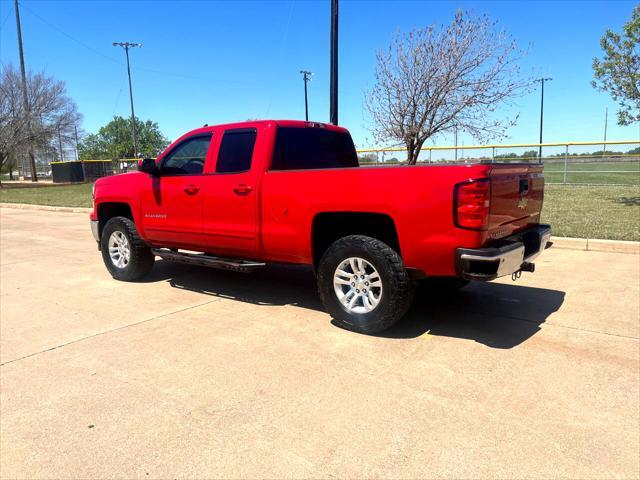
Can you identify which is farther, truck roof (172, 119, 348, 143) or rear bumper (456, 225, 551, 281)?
truck roof (172, 119, 348, 143)

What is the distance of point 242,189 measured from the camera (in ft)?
16.7

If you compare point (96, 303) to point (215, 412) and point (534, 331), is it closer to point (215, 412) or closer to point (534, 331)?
point (215, 412)

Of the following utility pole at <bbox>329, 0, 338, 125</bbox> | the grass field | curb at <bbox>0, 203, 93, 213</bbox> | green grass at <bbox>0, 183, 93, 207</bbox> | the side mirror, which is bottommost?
the grass field

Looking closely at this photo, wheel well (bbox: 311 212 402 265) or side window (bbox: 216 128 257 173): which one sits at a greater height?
side window (bbox: 216 128 257 173)

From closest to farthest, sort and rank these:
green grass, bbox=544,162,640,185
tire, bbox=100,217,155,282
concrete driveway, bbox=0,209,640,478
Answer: concrete driveway, bbox=0,209,640,478, tire, bbox=100,217,155,282, green grass, bbox=544,162,640,185

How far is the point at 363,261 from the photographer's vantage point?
439 cm

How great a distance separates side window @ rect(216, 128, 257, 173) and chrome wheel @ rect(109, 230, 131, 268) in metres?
2.06

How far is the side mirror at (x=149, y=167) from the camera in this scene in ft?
19.2

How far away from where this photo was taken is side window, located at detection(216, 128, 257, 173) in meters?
5.21

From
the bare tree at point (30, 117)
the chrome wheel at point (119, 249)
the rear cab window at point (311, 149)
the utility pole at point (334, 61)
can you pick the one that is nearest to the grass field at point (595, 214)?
the rear cab window at point (311, 149)

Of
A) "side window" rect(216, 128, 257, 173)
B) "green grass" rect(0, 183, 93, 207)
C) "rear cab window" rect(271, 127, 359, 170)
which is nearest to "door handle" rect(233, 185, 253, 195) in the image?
"side window" rect(216, 128, 257, 173)

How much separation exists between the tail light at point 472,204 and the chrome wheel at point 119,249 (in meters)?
4.55

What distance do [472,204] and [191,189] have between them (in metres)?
3.25

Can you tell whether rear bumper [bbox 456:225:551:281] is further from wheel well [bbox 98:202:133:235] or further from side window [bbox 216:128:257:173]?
wheel well [bbox 98:202:133:235]
